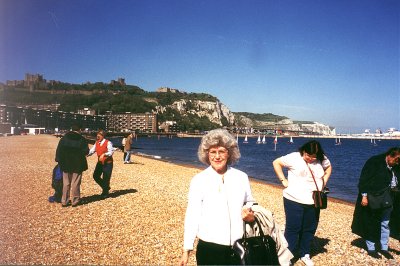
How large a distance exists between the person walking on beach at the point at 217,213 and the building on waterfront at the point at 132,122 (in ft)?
609

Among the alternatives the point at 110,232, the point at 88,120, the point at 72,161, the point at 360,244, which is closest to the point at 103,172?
the point at 72,161

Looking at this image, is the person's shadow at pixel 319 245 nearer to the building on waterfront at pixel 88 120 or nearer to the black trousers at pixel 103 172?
the black trousers at pixel 103 172

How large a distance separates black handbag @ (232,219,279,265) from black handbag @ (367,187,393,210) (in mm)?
3435

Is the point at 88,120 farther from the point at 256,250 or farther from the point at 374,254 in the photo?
the point at 256,250

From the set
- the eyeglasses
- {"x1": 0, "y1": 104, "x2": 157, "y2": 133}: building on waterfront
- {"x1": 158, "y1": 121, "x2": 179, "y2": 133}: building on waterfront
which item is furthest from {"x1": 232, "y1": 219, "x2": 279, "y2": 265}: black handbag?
{"x1": 158, "y1": 121, "x2": 179, "y2": 133}: building on waterfront

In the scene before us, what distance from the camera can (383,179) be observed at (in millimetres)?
5328

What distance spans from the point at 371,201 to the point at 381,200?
16 cm

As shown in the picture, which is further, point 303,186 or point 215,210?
point 303,186

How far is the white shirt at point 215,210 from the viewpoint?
109 inches

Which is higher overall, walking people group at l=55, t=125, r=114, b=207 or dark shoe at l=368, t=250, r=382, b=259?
walking people group at l=55, t=125, r=114, b=207

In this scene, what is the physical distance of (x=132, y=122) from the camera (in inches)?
7475

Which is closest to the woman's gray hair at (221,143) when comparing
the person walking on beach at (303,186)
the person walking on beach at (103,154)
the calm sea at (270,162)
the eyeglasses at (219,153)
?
the eyeglasses at (219,153)

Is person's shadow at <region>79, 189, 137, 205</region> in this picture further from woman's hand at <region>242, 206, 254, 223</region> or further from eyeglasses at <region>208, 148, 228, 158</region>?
woman's hand at <region>242, 206, 254, 223</region>

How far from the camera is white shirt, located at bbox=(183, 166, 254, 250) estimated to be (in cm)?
278
